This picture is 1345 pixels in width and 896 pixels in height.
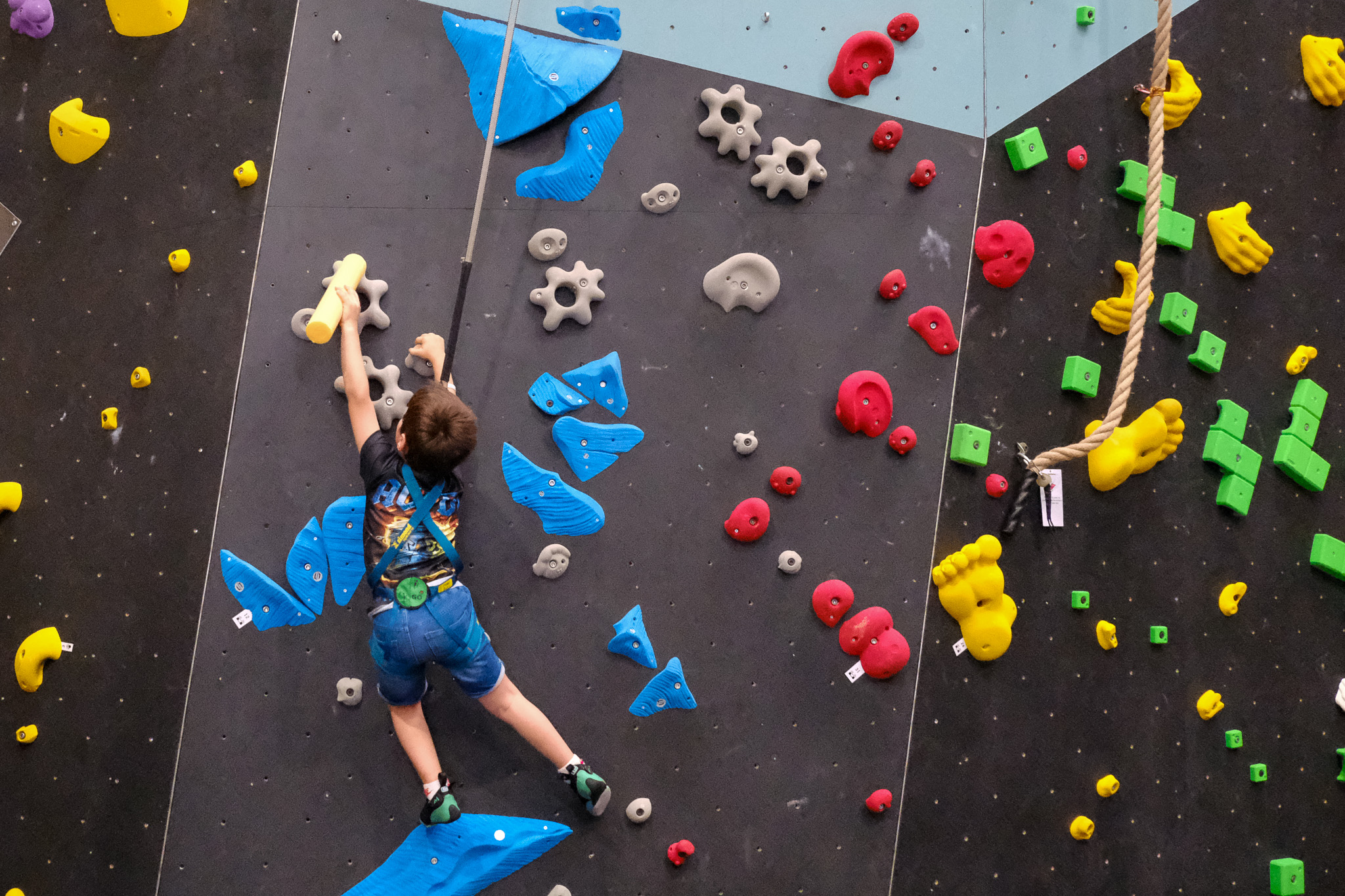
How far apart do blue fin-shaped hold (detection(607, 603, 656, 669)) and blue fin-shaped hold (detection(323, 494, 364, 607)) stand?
2.25 feet

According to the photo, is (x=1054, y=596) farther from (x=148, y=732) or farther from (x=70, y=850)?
(x=70, y=850)

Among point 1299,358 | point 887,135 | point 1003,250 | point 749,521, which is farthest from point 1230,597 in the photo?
point 887,135

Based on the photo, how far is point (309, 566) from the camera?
2490mm

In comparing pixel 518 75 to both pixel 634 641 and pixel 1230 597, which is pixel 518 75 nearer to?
pixel 634 641

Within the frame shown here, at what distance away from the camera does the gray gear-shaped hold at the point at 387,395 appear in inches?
98.3

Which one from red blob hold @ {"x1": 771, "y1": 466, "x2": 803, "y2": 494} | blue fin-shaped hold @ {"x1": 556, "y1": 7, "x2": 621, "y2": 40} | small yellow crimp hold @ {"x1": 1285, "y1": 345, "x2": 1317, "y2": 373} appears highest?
blue fin-shaped hold @ {"x1": 556, "y1": 7, "x2": 621, "y2": 40}

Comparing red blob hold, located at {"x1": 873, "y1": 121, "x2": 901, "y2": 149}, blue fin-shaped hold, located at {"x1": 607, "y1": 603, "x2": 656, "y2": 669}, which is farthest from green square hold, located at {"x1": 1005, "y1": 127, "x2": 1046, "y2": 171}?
blue fin-shaped hold, located at {"x1": 607, "y1": 603, "x2": 656, "y2": 669}

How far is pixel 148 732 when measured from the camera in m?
2.47

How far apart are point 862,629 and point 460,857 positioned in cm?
123

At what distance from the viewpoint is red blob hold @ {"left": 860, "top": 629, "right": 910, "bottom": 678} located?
273 cm

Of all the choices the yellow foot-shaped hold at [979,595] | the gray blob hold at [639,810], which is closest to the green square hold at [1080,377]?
the yellow foot-shaped hold at [979,595]

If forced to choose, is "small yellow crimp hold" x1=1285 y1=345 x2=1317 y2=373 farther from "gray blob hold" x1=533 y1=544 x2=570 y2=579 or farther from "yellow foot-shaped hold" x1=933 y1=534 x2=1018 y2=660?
"gray blob hold" x1=533 y1=544 x2=570 y2=579

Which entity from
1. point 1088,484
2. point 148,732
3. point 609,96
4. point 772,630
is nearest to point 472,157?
point 609,96

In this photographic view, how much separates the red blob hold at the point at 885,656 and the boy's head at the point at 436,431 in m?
1.30
